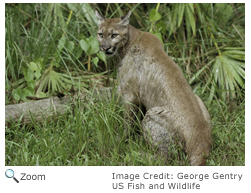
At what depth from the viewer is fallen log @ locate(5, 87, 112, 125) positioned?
18.3 ft

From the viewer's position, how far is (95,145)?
488 centimetres

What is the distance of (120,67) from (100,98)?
62 centimetres

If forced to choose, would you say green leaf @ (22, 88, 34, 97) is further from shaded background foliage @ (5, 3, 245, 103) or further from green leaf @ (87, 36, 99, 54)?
green leaf @ (87, 36, 99, 54)

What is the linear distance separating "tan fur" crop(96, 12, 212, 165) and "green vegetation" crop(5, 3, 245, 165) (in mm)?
216

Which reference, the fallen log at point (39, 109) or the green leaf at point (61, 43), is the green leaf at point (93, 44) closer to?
the green leaf at point (61, 43)

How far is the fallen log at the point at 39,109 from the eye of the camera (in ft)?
18.3

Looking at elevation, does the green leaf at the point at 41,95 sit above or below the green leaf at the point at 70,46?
below

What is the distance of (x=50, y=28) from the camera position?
23.2 ft

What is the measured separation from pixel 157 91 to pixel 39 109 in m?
2.21

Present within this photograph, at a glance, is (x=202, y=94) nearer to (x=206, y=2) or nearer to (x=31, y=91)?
(x=206, y=2)

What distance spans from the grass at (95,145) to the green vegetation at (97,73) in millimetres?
15

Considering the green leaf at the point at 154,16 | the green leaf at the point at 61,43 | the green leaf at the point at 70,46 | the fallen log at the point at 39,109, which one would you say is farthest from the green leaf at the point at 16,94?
the green leaf at the point at 154,16
